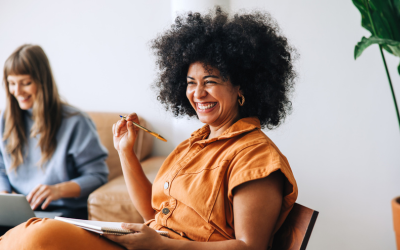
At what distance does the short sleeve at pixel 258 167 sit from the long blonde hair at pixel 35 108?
4.11 feet

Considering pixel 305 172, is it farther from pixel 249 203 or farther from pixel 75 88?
pixel 75 88

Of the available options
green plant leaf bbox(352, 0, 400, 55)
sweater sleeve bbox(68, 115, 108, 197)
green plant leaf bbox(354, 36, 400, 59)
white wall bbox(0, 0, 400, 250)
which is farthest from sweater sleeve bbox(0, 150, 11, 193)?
green plant leaf bbox(352, 0, 400, 55)

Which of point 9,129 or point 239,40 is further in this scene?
point 9,129

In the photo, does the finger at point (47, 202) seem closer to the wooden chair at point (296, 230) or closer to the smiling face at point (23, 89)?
the smiling face at point (23, 89)

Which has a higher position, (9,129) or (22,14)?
(22,14)

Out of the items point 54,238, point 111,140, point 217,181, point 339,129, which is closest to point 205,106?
point 217,181

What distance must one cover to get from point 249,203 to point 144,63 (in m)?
1.93

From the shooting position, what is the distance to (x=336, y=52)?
2057 millimetres

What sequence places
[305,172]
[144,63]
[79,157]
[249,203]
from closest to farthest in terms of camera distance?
[249,203] → [79,157] → [305,172] → [144,63]

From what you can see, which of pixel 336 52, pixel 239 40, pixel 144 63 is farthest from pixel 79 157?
pixel 336 52

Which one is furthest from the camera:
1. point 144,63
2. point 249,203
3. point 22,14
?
point 22,14

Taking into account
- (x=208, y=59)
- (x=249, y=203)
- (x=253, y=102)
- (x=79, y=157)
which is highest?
(x=208, y=59)

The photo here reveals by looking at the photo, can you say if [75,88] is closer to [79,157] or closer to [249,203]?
[79,157]

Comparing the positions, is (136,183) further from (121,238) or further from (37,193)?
(37,193)
